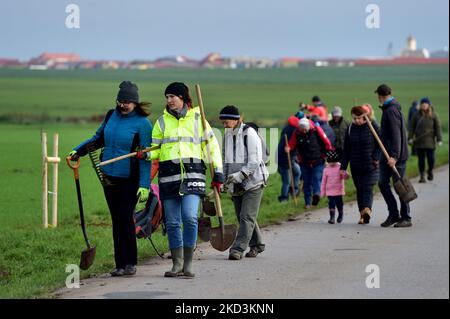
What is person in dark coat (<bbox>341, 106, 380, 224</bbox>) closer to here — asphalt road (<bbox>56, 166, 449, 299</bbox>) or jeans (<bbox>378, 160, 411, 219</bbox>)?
jeans (<bbox>378, 160, 411, 219</bbox>)

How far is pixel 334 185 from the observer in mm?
19125

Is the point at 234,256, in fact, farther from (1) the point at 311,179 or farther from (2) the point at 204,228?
(1) the point at 311,179

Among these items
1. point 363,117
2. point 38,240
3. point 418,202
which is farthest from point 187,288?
point 418,202

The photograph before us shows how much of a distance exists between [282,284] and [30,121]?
6026cm

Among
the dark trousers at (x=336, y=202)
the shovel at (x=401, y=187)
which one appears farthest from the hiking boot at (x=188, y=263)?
the dark trousers at (x=336, y=202)

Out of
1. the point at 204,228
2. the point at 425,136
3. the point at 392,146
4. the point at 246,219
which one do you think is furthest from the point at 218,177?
the point at 425,136

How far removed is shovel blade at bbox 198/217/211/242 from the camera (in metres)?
14.0

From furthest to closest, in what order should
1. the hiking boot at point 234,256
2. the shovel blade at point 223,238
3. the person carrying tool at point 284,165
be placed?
the person carrying tool at point 284,165, the hiking boot at point 234,256, the shovel blade at point 223,238

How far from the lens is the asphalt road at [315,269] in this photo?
452 inches

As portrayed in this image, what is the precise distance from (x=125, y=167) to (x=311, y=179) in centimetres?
929

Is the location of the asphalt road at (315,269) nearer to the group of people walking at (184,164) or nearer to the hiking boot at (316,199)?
the group of people walking at (184,164)

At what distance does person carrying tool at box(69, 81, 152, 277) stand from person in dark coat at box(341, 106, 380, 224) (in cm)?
604

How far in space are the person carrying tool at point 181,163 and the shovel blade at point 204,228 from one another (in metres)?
1.29

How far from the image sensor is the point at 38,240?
1627 cm
